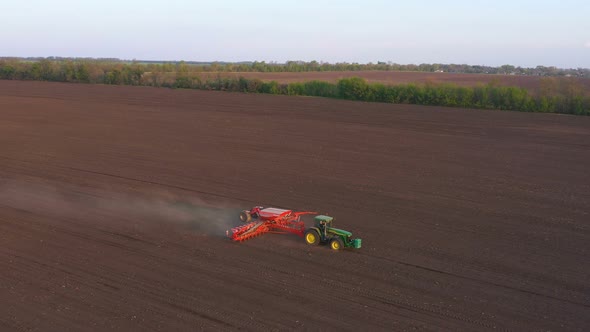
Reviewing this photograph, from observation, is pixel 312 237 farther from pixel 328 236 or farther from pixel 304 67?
pixel 304 67

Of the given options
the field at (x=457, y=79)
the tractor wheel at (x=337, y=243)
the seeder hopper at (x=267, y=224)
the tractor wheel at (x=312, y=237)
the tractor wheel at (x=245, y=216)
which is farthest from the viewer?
the field at (x=457, y=79)

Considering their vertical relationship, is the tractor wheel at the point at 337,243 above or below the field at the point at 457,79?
below

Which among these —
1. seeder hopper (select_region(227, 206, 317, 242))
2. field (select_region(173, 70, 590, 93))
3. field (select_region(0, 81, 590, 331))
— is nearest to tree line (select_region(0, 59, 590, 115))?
field (select_region(173, 70, 590, 93))

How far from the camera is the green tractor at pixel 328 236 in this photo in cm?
1166

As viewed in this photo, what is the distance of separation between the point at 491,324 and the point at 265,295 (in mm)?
3595

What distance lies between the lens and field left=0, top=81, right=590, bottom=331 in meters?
8.92

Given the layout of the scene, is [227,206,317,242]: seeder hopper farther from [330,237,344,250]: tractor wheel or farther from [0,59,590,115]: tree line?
[0,59,590,115]: tree line

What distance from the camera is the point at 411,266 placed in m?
10.9

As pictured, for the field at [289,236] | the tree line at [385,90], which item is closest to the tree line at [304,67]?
the tree line at [385,90]

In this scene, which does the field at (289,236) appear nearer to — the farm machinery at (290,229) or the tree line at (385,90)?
the farm machinery at (290,229)

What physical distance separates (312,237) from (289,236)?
838 millimetres

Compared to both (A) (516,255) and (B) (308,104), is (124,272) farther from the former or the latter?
(B) (308,104)

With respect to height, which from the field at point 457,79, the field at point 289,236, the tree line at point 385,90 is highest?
the field at point 457,79

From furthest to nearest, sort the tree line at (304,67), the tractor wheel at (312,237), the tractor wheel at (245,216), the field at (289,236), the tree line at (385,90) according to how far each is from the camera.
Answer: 1. the tree line at (304,67)
2. the tree line at (385,90)
3. the tractor wheel at (245,216)
4. the tractor wheel at (312,237)
5. the field at (289,236)
